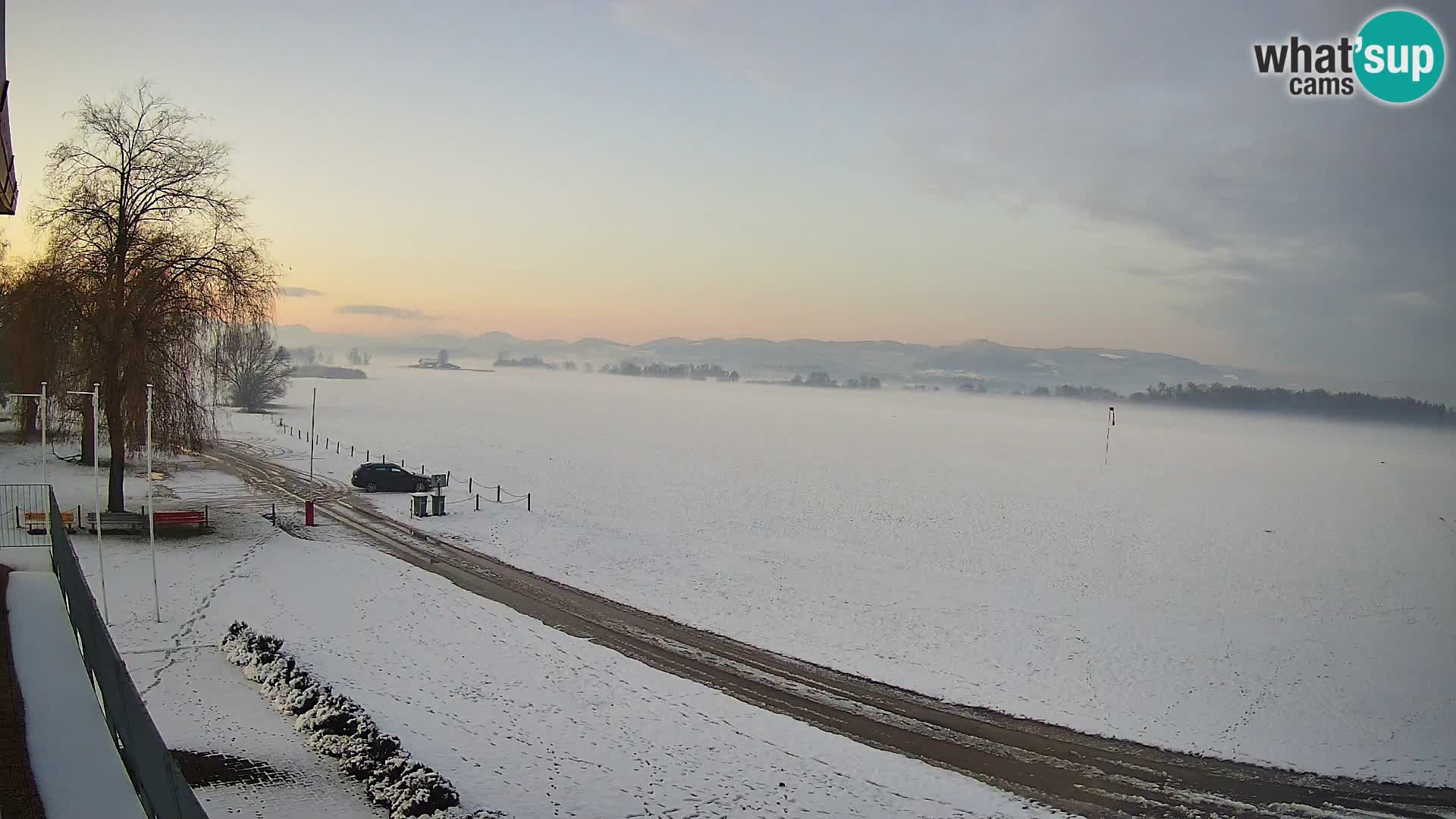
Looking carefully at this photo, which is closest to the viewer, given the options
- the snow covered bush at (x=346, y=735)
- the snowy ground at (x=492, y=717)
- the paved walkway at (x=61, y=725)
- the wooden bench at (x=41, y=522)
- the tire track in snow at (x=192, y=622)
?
the paved walkway at (x=61, y=725)

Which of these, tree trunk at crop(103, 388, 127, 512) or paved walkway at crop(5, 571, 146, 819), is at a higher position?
tree trunk at crop(103, 388, 127, 512)

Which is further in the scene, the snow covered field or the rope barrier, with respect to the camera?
the rope barrier

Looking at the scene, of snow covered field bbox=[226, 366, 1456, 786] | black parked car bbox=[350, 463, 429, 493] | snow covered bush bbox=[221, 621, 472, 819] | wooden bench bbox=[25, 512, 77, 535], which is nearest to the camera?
snow covered bush bbox=[221, 621, 472, 819]

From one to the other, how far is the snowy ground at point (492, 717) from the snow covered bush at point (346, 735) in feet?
0.98

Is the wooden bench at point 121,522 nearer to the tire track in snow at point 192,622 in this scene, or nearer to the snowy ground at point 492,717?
the tire track in snow at point 192,622

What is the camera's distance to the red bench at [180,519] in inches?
1074

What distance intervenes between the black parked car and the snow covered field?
5656 mm

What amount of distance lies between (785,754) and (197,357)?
2729 cm

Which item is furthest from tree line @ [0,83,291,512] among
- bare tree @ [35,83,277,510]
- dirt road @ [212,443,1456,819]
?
dirt road @ [212,443,1456,819]

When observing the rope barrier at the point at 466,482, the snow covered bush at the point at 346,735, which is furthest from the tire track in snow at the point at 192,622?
the rope barrier at the point at 466,482

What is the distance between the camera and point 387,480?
3888cm

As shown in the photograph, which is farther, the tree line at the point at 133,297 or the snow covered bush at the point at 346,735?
the tree line at the point at 133,297

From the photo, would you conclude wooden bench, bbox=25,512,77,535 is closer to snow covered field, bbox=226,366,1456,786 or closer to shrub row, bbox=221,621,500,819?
shrub row, bbox=221,621,500,819

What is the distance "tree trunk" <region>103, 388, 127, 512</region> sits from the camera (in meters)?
27.3
